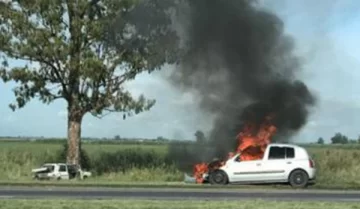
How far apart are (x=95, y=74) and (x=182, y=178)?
641 cm

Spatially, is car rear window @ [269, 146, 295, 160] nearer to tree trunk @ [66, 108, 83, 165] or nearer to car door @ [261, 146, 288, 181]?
car door @ [261, 146, 288, 181]

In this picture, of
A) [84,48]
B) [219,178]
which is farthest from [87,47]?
[219,178]

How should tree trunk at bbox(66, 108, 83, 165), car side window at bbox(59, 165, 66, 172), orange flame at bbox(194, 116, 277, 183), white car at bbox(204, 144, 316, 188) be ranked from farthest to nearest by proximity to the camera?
tree trunk at bbox(66, 108, 83, 165)
car side window at bbox(59, 165, 66, 172)
orange flame at bbox(194, 116, 277, 183)
white car at bbox(204, 144, 316, 188)

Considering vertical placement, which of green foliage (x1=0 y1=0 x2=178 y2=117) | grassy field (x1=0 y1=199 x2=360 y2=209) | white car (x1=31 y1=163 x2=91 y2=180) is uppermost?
green foliage (x1=0 y1=0 x2=178 y2=117)

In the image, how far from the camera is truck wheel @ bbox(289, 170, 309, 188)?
30156 mm

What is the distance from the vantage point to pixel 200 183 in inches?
1246

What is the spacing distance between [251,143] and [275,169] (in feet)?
11.9

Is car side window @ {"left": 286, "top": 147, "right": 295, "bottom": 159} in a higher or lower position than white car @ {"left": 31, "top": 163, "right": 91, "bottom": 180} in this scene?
higher

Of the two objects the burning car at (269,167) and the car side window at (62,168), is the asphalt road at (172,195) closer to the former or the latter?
the burning car at (269,167)

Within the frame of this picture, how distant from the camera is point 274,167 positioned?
3038 centimetres

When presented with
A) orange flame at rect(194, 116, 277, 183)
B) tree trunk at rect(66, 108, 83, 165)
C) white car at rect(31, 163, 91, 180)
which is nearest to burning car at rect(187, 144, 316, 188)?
orange flame at rect(194, 116, 277, 183)

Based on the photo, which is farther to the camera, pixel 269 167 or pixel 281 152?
pixel 281 152

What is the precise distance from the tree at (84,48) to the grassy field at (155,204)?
1734cm

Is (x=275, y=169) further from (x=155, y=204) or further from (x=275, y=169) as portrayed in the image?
(x=155, y=204)
